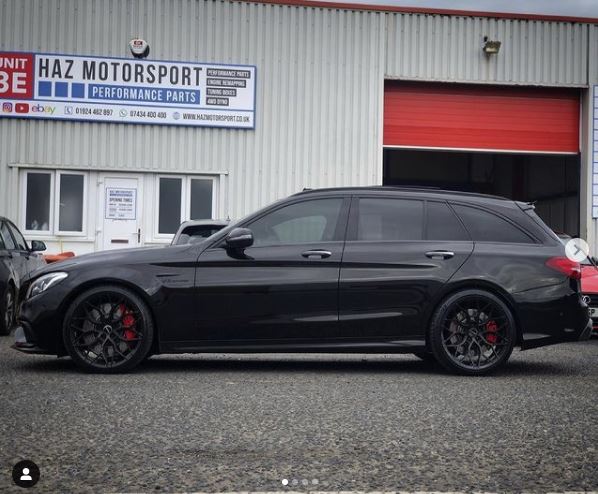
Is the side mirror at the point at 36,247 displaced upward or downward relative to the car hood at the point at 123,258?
upward

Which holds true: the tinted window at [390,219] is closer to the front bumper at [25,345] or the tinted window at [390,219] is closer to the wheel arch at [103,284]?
the wheel arch at [103,284]

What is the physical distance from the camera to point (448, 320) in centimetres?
758

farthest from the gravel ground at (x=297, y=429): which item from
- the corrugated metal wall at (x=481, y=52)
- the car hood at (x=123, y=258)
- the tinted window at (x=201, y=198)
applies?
the corrugated metal wall at (x=481, y=52)

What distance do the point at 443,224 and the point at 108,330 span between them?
→ 3.03 metres

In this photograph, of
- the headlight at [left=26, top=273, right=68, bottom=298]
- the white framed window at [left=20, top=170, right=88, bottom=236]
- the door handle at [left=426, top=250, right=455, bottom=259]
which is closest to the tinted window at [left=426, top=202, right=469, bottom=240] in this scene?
the door handle at [left=426, top=250, right=455, bottom=259]

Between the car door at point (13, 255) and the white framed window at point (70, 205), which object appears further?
the white framed window at point (70, 205)

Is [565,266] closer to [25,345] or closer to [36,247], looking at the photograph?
[25,345]

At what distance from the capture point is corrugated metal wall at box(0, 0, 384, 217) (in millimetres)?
18203

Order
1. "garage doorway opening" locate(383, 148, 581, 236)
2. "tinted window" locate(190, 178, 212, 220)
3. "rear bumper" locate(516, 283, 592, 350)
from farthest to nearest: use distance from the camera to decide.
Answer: "garage doorway opening" locate(383, 148, 581, 236)
"tinted window" locate(190, 178, 212, 220)
"rear bumper" locate(516, 283, 592, 350)

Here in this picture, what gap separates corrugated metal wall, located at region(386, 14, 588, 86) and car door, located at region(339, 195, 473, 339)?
11938mm

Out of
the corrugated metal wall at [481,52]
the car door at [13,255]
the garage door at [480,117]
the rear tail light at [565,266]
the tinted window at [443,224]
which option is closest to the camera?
the rear tail light at [565,266]

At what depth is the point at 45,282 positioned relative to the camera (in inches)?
293

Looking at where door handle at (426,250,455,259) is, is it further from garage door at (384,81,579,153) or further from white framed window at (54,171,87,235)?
garage door at (384,81,579,153)

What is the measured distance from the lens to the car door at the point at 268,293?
743cm
